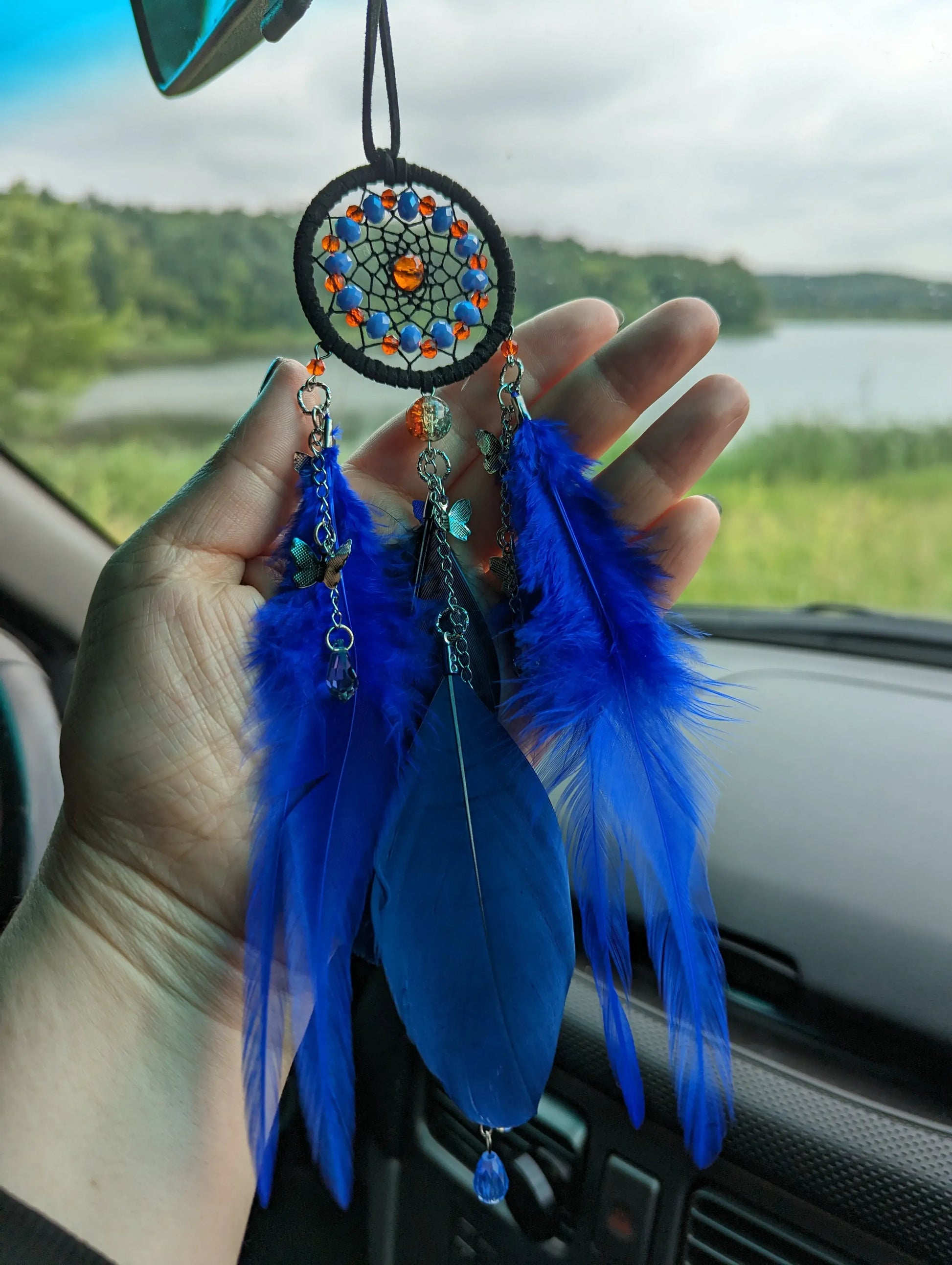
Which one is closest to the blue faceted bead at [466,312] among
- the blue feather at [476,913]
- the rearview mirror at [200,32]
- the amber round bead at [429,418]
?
the amber round bead at [429,418]

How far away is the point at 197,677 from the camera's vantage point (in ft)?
3.73

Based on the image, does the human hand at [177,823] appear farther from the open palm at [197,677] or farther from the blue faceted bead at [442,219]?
the blue faceted bead at [442,219]

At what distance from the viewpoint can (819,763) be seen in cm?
160

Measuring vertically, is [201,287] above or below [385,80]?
below

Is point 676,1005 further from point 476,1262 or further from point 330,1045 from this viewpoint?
point 476,1262

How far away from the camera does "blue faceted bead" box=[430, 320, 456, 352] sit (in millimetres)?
1104

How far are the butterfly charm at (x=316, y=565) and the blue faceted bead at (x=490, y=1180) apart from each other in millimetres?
683

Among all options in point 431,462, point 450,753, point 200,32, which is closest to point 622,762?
point 450,753

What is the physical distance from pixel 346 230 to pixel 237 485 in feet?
1.08

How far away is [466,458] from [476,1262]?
3.84ft

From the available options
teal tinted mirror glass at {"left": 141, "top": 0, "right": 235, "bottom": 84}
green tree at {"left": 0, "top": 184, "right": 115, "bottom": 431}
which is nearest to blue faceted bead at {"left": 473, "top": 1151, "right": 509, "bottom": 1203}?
teal tinted mirror glass at {"left": 141, "top": 0, "right": 235, "bottom": 84}

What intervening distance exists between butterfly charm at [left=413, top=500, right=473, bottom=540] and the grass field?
68 centimetres

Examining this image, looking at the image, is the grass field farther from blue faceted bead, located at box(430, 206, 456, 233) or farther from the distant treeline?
blue faceted bead, located at box(430, 206, 456, 233)

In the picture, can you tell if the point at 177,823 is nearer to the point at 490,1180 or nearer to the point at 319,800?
A: the point at 319,800
